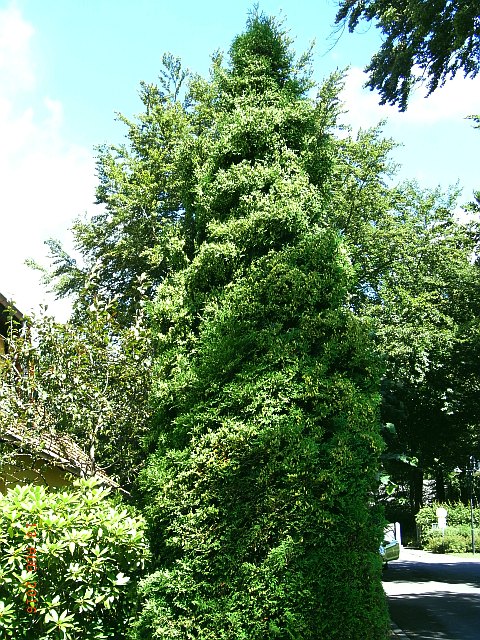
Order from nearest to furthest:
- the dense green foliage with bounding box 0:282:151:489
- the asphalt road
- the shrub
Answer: the dense green foliage with bounding box 0:282:151:489 < the asphalt road < the shrub

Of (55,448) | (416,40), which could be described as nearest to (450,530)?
(55,448)

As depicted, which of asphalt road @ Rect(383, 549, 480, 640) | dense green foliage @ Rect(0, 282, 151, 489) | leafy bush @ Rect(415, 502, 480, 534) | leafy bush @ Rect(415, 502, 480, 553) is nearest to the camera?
dense green foliage @ Rect(0, 282, 151, 489)

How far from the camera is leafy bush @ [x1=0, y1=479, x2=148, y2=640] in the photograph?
517cm

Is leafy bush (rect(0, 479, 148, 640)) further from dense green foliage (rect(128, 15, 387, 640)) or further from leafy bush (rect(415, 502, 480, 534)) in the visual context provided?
leafy bush (rect(415, 502, 480, 534))

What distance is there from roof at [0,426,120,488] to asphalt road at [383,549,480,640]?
6243mm

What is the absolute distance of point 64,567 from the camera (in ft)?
17.5

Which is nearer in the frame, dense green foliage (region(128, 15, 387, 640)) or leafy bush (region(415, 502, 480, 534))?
dense green foliage (region(128, 15, 387, 640))

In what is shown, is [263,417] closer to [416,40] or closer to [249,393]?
[249,393]

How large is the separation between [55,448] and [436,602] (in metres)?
10.8

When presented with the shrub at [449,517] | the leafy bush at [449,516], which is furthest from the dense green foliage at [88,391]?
the leafy bush at [449,516]

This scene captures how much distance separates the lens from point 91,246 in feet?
72.0

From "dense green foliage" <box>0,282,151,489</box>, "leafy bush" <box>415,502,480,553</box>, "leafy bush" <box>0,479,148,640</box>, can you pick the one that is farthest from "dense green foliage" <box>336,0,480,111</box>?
"leafy bush" <box>415,502,480,553</box>

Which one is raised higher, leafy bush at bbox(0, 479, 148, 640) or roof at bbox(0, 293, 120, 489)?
roof at bbox(0, 293, 120, 489)

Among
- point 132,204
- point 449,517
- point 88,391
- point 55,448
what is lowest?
point 449,517
